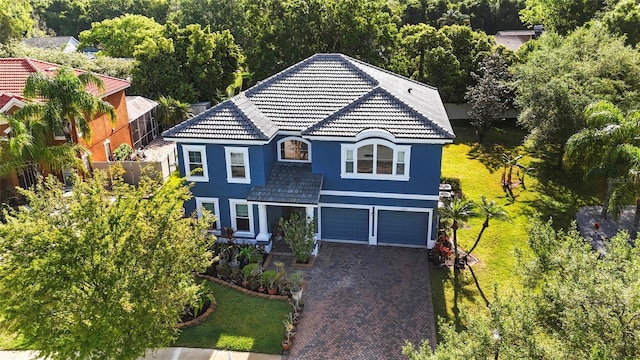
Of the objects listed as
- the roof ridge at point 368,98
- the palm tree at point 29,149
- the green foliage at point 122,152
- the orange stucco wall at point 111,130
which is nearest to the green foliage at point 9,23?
the orange stucco wall at point 111,130

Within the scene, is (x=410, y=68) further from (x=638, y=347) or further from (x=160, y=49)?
(x=638, y=347)

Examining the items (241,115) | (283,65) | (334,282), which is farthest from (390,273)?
(283,65)

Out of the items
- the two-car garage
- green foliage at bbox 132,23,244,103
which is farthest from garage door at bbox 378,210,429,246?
green foliage at bbox 132,23,244,103

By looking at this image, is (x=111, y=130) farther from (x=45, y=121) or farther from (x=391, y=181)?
(x=391, y=181)

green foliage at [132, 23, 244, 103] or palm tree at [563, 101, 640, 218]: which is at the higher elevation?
green foliage at [132, 23, 244, 103]

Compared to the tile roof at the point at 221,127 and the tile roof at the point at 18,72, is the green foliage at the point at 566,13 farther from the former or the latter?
the tile roof at the point at 18,72

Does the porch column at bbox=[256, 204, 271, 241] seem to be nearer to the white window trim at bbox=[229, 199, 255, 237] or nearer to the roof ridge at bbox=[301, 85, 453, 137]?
the white window trim at bbox=[229, 199, 255, 237]
